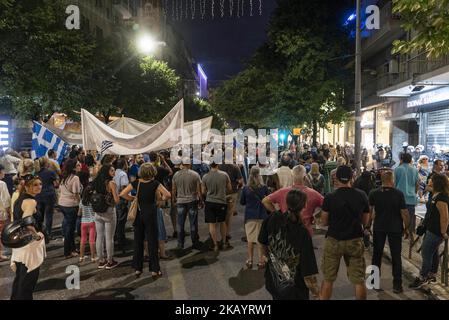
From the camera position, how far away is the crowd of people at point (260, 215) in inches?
164

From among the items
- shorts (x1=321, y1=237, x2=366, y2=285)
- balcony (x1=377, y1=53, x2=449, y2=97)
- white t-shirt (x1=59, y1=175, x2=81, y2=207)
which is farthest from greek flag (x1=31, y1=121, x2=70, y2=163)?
balcony (x1=377, y1=53, x2=449, y2=97)

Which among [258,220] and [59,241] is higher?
[258,220]

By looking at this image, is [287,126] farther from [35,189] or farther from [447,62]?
[35,189]

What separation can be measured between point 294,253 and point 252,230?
3.32m

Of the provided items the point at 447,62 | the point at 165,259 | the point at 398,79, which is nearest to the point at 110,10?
the point at 398,79

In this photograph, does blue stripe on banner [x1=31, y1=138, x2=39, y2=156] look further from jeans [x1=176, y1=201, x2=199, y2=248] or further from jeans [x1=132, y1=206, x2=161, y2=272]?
jeans [x1=132, y1=206, x2=161, y2=272]

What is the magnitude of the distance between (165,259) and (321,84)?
68.0 ft

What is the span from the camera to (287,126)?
29047 mm

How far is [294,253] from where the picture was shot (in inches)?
159

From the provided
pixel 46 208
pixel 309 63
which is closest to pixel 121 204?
pixel 46 208

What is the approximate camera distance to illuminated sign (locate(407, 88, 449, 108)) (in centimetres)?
1620

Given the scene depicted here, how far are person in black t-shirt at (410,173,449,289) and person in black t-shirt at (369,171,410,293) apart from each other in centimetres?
31

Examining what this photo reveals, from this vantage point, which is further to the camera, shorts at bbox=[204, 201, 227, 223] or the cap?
shorts at bbox=[204, 201, 227, 223]
